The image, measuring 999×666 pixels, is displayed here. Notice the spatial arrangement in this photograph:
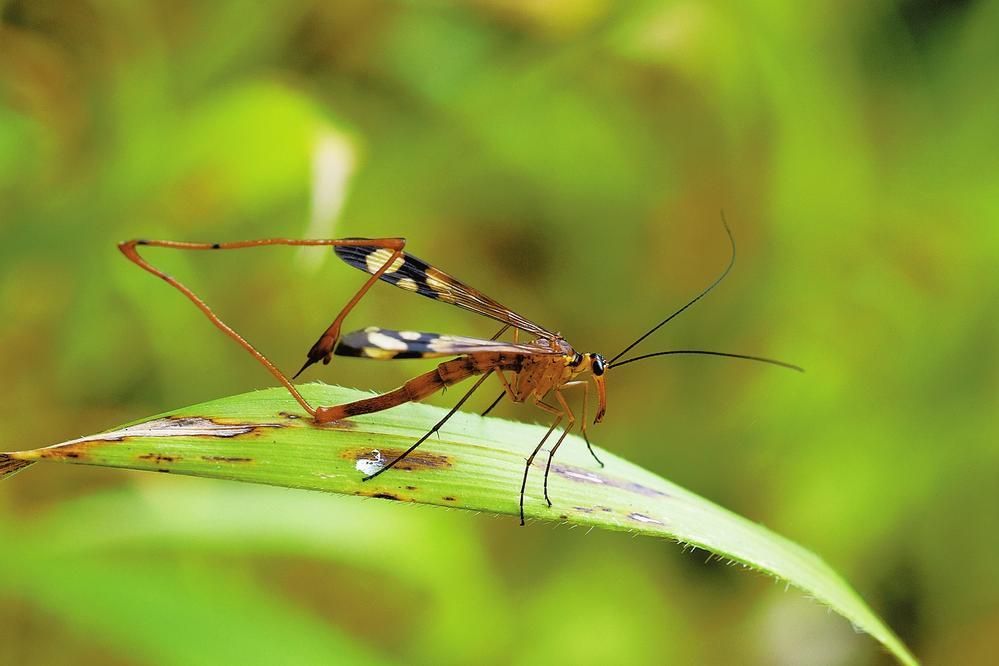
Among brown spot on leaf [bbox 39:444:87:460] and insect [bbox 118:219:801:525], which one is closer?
brown spot on leaf [bbox 39:444:87:460]

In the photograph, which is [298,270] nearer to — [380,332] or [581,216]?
[581,216]

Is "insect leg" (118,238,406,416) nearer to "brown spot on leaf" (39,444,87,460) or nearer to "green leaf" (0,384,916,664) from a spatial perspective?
"green leaf" (0,384,916,664)

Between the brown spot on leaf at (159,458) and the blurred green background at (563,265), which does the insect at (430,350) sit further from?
the blurred green background at (563,265)

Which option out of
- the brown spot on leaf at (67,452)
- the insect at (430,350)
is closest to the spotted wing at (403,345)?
the insect at (430,350)

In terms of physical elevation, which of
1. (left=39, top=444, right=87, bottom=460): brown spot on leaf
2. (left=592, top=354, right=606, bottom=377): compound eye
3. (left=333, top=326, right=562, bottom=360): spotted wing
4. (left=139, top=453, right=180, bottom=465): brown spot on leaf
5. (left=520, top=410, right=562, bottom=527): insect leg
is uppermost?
(left=333, top=326, right=562, bottom=360): spotted wing

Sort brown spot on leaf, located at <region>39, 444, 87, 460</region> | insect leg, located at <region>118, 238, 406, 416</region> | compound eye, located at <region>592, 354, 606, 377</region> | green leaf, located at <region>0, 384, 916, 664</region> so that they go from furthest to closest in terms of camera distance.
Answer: compound eye, located at <region>592, 354, 606, 377</region>
insect leg, located at <region>118, 238, 406, 416</region>
green leaf, located at <region>0, 384, 916, 664</region>
brown spot on leaf, located at <region>39, 444, 87, 460</region>

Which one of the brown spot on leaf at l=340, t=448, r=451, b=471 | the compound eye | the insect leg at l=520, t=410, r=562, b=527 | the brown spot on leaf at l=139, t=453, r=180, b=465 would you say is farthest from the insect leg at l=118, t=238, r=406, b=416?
the compound eye

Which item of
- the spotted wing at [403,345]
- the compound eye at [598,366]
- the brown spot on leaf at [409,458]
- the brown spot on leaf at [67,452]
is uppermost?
the spotted wing at [403,345]
